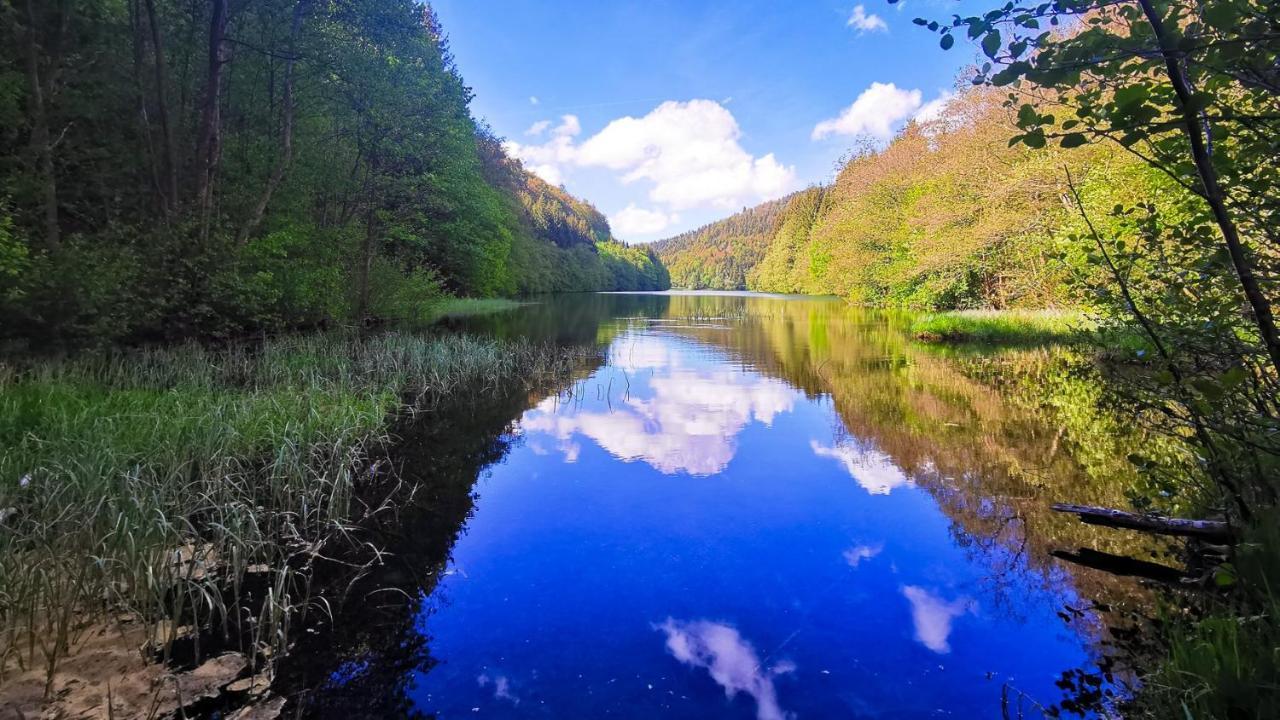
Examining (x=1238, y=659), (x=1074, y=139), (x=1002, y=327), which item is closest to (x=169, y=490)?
(x=1074, y=139)

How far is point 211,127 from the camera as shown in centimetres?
1255

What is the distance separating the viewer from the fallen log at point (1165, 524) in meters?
3.73

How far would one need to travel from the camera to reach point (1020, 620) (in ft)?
14.7

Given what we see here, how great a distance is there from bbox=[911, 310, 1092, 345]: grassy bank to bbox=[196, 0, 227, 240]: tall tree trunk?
21.4m

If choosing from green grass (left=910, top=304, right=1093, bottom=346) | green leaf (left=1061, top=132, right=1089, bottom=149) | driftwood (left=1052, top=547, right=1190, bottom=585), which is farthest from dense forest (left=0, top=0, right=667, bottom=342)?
green grass (left=910, top=304, right=1093, bottom=346)

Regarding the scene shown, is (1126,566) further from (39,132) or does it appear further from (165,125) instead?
(165,125)

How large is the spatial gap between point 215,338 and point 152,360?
285 centimetres

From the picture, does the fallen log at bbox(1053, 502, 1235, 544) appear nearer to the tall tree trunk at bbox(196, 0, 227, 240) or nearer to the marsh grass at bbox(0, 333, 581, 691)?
the marsh grass at bbox(0, 333, 581, 691)

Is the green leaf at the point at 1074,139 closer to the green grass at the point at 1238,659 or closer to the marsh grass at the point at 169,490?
the green grass at the point at 1238,659

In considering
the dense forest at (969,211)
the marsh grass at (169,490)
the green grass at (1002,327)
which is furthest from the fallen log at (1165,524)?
the green grass at (1002,327)

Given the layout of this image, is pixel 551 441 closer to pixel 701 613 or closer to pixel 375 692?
pixel 701 613

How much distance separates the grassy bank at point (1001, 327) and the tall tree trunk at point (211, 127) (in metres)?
21.4

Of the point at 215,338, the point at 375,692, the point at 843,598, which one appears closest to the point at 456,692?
the point at 375,692

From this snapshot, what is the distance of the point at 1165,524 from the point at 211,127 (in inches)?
632
